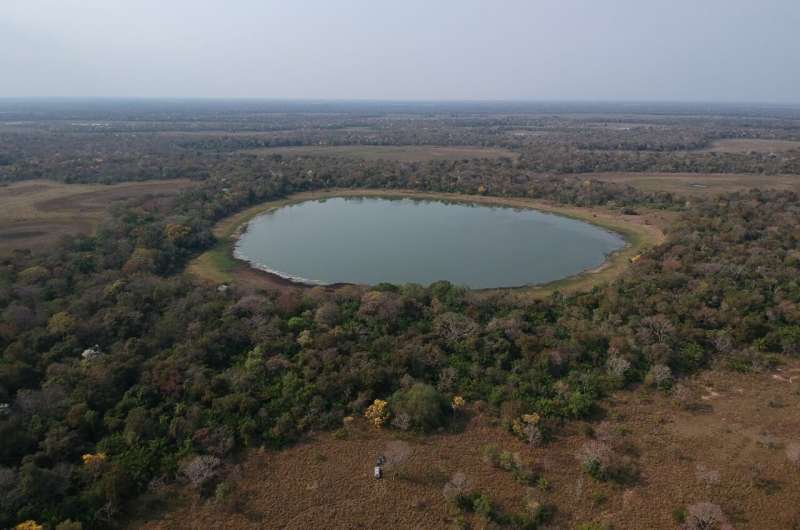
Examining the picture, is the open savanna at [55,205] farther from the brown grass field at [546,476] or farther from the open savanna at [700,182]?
the open savanna at [700,182]

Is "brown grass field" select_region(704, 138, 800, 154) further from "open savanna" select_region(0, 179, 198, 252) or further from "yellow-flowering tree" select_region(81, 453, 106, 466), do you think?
"yellow-flowering tree" select_region(81, 453, 106, 466)

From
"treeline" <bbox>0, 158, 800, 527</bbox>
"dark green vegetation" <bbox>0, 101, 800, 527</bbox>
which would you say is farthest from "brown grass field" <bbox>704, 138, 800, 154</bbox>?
"treeline" <bbox>0, 158, 800, 527</bbox>

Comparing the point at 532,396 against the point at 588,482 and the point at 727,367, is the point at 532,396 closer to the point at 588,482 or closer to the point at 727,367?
the point at 588,482

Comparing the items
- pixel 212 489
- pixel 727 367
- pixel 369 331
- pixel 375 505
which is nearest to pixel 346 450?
pixel 375 505

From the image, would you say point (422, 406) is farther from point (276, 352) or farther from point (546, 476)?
point (276, 352)

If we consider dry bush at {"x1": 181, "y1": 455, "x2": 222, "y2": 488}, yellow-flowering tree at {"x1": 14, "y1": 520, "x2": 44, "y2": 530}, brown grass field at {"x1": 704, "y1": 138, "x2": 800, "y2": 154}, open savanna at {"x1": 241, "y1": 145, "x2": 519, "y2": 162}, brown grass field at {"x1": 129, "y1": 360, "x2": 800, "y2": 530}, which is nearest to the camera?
yellow-flowering tree at {"x1": 14, "y1": 520, "x2": 44, "y2": 530}

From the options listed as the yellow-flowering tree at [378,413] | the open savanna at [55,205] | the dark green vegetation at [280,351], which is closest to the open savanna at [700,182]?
the dark green vegetation at [280,351]
